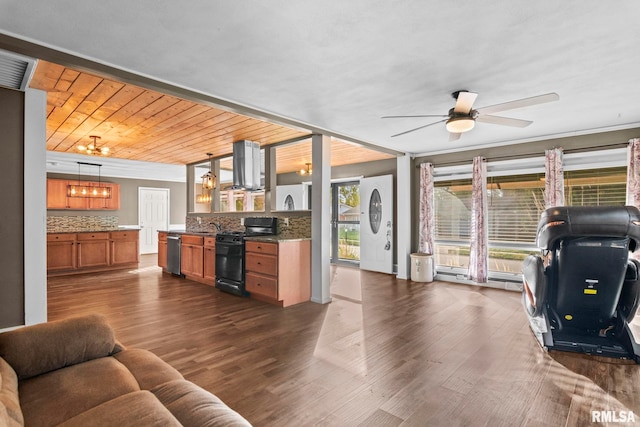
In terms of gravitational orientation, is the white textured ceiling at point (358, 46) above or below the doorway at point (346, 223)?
above

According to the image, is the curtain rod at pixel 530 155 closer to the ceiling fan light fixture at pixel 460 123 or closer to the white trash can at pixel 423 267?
the white trash can at pixel 423 267

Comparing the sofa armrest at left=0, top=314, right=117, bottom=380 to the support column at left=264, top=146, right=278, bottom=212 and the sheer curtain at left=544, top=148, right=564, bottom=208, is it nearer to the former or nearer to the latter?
the support column at left=264, top=146, right=278, bottom=212

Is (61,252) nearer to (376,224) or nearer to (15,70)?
(15,70)

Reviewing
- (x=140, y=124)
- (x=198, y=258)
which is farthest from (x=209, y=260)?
(x=140, y=124)

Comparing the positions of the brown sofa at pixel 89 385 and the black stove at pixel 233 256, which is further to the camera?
the black stove at pixel 233 256

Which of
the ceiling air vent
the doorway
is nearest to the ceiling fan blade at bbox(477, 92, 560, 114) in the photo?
the ceiling air vent

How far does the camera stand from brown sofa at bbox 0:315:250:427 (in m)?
1.15

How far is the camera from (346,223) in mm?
7844

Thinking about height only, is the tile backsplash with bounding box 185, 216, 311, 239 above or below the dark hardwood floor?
above

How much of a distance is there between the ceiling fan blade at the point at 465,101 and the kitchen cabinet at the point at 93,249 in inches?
283

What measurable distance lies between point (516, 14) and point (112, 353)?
3.03 meters

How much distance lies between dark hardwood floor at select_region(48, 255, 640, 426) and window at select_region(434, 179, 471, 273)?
1327 millimetres

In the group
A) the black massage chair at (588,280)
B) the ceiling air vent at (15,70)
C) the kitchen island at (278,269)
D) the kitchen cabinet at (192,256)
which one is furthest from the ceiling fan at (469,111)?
the kitchen cabinet at (192,256)

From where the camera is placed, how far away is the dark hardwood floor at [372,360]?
205cm
